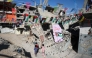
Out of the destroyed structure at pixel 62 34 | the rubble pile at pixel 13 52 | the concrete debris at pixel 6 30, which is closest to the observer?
the rubble pile at pixel 13 52

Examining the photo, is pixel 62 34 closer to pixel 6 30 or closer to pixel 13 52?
pixel 13 52

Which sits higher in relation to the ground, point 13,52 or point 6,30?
point 13,52

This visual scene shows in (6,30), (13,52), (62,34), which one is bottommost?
(6,30)

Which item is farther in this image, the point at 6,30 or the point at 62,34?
the point at 6,30

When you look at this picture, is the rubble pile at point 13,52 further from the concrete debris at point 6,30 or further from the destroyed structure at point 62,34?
the concrete debris at point 6,30

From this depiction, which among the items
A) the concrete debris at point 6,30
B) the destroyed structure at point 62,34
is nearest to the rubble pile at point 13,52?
the destroyed structure at point 62,34

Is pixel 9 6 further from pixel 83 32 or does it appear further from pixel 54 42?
pixel 83 32

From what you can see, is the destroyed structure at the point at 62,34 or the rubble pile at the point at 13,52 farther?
the destroyed structure at the point at 62,34

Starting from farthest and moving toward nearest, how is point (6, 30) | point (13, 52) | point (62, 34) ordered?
1. point (6, 30)
2. point (62, 34)
3. point (13, 52)

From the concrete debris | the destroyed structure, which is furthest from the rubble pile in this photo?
the concrete debris

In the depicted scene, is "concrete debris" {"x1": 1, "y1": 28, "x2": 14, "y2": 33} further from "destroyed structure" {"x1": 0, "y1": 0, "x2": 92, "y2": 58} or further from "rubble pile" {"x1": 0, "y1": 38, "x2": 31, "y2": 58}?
"rubble pile" {"x1": 0, "y1": 38, "x2": 31, "y2": 58}

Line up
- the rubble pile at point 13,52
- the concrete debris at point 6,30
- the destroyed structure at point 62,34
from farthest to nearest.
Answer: the concrete debris at point 6,30 < the destroyed structure at point 62,34 < the rubble pile at point 13,52

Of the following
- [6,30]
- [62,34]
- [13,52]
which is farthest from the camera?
[6,30]

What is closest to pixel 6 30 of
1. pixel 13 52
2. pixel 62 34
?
pixel 62 34
